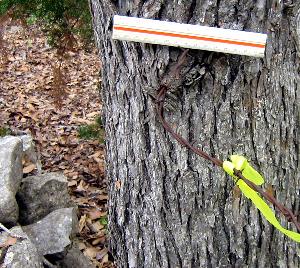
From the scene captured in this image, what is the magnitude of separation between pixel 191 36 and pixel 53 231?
6.61 feet

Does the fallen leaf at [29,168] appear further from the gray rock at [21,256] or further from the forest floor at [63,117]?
the gray rock at [21,256]

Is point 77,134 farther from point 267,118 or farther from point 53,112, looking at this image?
point 267,118

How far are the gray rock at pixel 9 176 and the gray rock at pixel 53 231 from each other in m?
0.16

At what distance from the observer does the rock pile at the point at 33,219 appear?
265 cm

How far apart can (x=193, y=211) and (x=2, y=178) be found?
73.1 inches

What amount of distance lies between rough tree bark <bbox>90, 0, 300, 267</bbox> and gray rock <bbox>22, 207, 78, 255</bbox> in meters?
1.16

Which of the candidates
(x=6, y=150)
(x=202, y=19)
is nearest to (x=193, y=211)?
(x=202, y=19)

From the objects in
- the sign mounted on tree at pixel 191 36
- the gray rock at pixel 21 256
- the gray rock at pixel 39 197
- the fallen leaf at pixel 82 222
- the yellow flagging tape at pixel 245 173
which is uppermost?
the sign mounted on tree at pixel 191 36

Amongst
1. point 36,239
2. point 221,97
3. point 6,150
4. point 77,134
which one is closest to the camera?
point 221,97

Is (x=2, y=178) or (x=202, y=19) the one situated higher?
(x=202, y=19)

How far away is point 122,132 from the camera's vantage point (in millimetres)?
1830

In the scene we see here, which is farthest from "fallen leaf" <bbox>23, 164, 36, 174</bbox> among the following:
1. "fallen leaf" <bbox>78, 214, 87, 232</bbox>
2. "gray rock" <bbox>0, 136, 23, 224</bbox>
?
"fallen leaf" <bbox>78, 214, 87, 232</bbox>

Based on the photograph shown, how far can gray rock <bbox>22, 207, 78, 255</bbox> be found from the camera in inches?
119

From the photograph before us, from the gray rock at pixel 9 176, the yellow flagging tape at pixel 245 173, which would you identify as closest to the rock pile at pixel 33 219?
the gray rock at pixel 9 176
